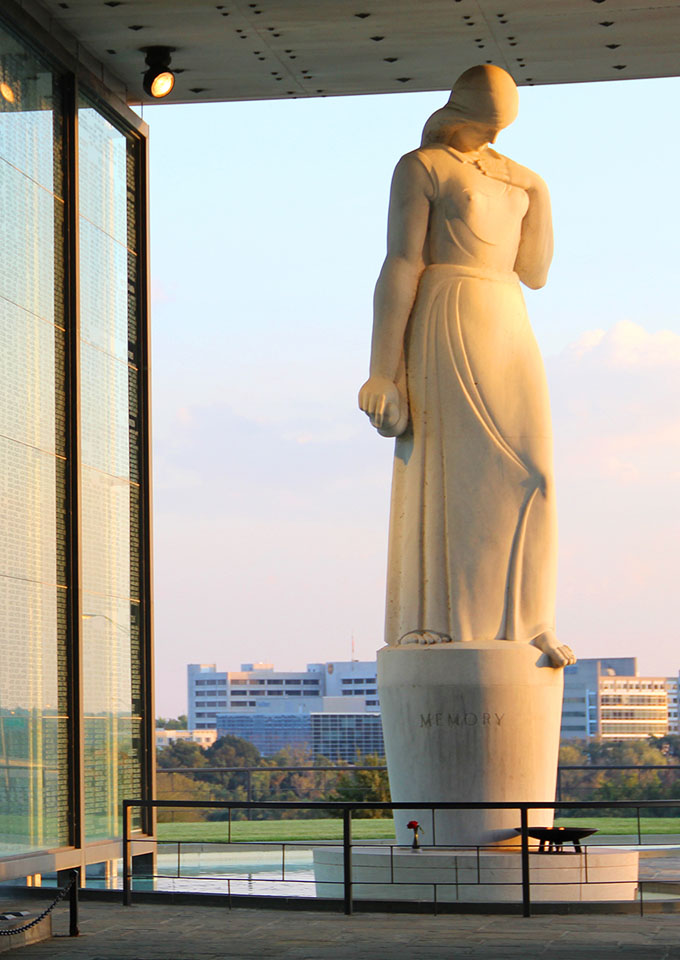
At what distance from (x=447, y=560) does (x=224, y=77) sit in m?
4.37

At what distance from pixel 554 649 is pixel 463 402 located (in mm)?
1709

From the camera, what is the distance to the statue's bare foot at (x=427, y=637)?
1020 centimetres

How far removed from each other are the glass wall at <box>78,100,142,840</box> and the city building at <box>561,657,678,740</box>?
12556 mm

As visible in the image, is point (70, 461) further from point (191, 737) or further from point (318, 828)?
point (191, 737)

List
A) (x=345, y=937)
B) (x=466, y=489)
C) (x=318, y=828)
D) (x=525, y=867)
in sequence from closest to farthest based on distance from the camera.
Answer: (x=345, y=937) → (x=525, y=867) → (x=466, y=489) → (x=318, y=828)

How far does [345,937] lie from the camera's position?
7961mm

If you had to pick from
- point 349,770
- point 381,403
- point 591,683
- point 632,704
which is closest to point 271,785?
point 349,770

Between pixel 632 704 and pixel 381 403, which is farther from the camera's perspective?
pixel 632 704

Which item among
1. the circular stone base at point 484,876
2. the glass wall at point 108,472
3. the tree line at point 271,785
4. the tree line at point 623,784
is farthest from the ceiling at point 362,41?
the circular stone base at point 484,876

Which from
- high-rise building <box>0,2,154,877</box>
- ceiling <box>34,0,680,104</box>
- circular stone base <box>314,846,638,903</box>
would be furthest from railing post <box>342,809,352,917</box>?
ceiling <box>34,0,680,104</box>

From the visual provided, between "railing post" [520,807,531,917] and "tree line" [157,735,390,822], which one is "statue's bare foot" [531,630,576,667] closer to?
"railing post" [520,807,531,917]

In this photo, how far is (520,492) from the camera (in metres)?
10.4

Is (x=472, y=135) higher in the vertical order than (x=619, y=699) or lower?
higher

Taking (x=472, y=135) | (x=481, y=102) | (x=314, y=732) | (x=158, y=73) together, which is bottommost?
(x=314, y=732)
